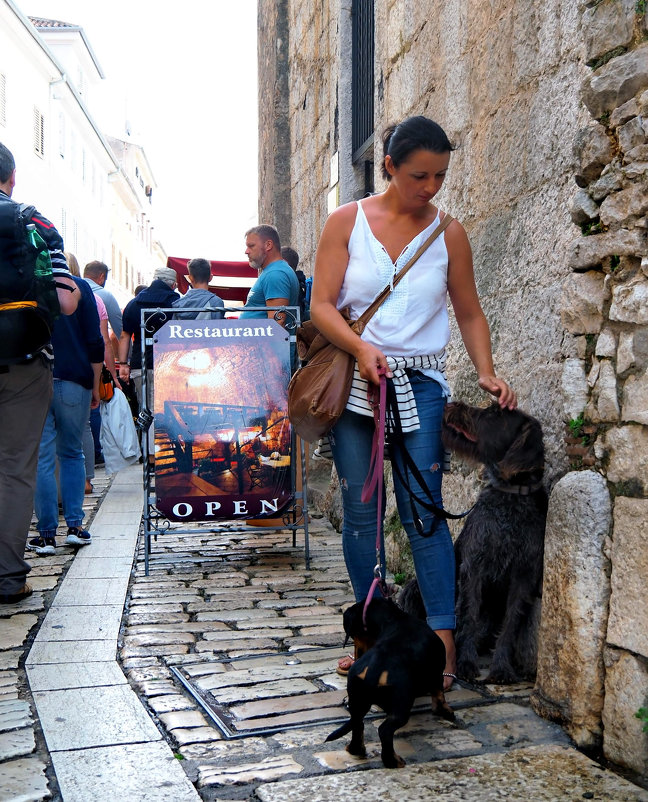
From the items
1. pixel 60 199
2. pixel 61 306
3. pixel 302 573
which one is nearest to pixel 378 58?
pixel 61 306

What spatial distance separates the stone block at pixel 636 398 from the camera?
2.53m

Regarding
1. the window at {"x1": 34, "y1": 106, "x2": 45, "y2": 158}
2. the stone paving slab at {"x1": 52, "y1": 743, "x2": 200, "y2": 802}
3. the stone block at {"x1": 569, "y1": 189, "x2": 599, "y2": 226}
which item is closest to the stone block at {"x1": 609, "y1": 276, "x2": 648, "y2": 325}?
the stone block at {"x1": 569, "y1": 189, "x2": 599, "y2": 226}

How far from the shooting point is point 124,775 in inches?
99.7

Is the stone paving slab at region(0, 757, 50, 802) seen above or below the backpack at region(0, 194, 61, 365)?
below

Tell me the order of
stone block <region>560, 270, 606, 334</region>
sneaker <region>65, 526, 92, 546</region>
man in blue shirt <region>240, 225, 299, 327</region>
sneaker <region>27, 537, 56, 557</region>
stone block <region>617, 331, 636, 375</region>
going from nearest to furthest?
stone block <region>617, 331, 636, 375</region>, stone block <region>560, 270, 606, 334</region>, sneaker <region>27, 537, 56, 557</region>, sneaker <region>65, 526, 92, 546</region>, man in blue shirt <region>240, 225, 299, 327</region>

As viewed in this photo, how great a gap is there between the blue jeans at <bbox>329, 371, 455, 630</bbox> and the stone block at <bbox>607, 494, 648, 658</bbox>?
739mm

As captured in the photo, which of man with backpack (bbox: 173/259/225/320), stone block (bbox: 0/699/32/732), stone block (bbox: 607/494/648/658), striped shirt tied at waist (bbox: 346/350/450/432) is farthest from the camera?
man with backpack (bbox: 173/259/225/320)

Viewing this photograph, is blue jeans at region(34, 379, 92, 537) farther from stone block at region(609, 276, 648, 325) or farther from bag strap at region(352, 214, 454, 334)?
stone block at region(609, 276, 648, 325)

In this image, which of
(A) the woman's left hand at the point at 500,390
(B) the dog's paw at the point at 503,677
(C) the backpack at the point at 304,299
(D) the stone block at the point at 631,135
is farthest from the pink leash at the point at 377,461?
(C) the backpack at the point at 304,299

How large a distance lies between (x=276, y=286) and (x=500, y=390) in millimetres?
3509

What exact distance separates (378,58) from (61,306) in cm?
295

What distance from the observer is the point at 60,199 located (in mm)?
35469

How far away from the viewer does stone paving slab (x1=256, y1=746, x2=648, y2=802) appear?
2.39 m

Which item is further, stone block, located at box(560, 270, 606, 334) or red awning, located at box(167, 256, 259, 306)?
red awning, located at box(167, 256, 259, 306)
